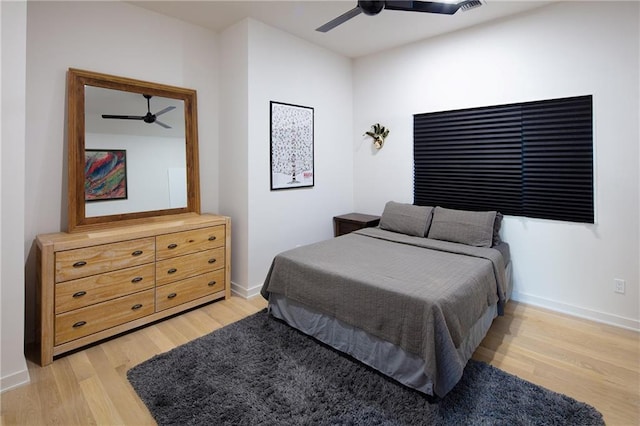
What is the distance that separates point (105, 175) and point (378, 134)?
10.0 feet

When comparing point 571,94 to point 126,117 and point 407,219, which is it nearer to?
point 407,219

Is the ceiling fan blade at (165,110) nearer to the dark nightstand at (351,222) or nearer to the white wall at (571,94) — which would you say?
the dark nightstand at (351,222)

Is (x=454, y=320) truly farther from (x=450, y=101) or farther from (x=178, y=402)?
(x=450, y=101)

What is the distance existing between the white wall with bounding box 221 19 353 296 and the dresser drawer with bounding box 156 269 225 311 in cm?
30

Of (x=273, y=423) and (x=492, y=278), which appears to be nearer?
(x=273, y=423)

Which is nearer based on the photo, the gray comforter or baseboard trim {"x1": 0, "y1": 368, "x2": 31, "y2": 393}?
the gray comforter

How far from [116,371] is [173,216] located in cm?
150

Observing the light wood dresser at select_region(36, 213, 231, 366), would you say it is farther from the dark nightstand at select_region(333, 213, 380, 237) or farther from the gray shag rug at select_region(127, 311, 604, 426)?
the dark nightstand at select_region(333, 213, 380, 237)

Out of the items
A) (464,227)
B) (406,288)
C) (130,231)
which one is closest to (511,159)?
(464,227)

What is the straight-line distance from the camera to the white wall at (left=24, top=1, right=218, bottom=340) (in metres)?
2.49

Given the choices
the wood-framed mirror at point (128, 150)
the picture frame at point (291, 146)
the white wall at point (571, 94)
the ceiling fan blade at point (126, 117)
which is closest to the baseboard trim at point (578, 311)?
the white wall at point (571, 94)

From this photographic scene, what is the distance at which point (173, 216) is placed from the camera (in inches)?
128

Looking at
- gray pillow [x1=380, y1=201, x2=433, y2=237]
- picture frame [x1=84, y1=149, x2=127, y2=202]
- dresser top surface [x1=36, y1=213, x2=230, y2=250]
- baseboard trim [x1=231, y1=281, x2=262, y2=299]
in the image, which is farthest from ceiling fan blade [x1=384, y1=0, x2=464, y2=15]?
baseboard trim [x1=231, y1=281, x2=262, y2=299]

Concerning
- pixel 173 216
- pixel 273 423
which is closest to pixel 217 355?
pixel 273 423
